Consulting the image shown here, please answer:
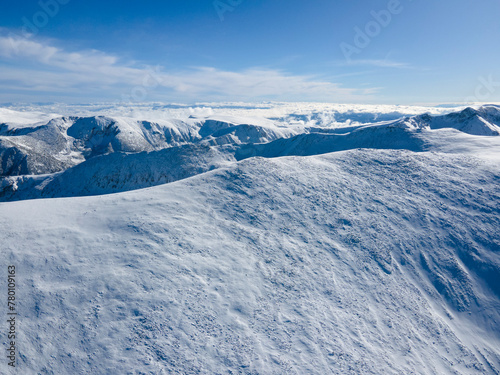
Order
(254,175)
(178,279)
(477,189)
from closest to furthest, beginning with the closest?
(178,279) < (477,189) < (254,175)

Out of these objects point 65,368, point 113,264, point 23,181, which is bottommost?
point 23,181

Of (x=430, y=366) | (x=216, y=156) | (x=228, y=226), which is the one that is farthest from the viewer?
(x=216, y=156)

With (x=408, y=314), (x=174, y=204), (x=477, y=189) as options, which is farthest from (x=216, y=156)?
(x=408, y=314)

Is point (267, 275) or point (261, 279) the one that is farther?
point (267, 275)

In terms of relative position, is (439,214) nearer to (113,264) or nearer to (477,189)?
(477,189)
